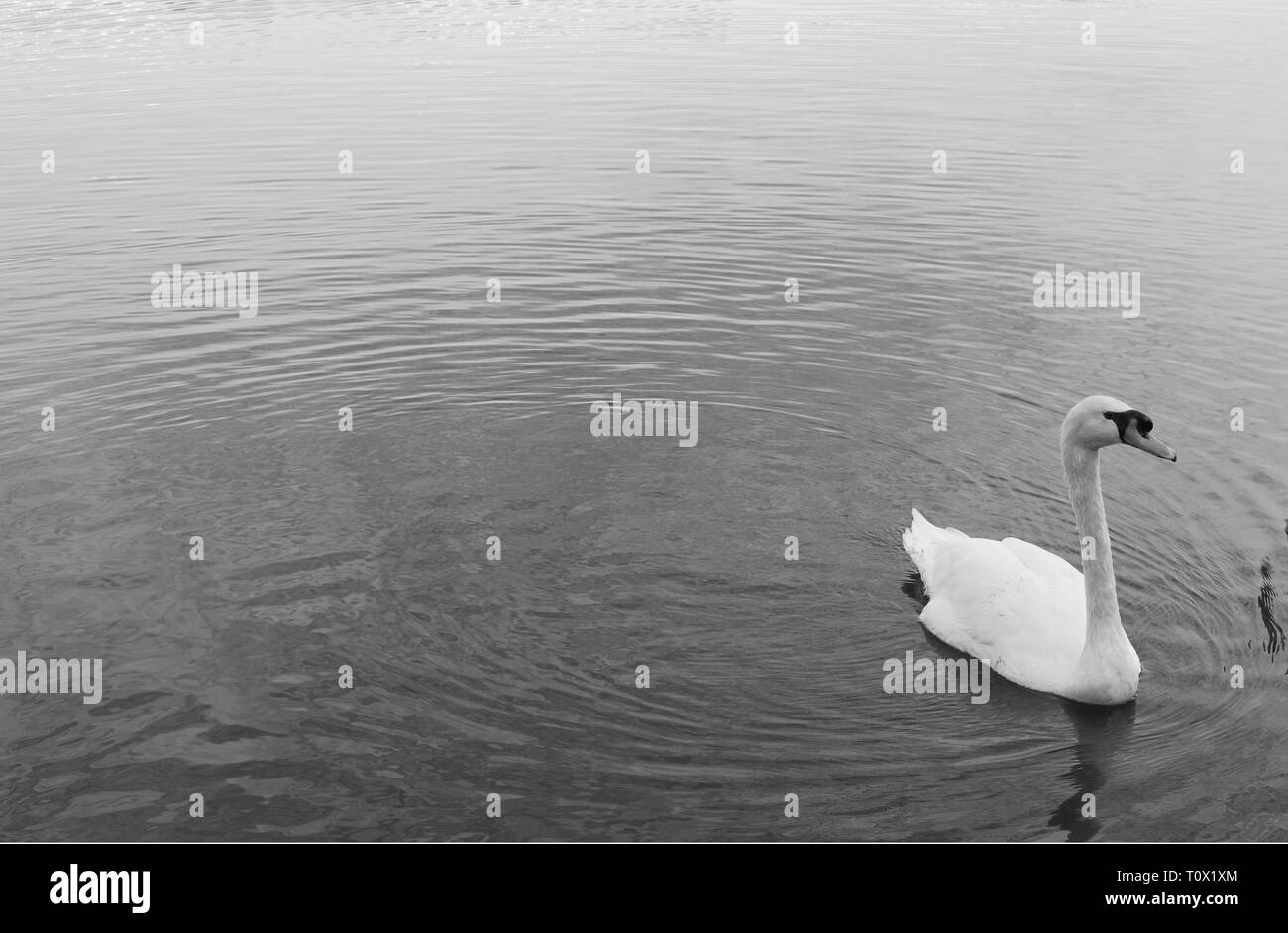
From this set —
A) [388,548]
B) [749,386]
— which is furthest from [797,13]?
[388,548]

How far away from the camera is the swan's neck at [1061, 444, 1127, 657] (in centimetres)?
1091

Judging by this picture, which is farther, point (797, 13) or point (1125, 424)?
point (797, 13)

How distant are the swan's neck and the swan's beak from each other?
1.63 feet

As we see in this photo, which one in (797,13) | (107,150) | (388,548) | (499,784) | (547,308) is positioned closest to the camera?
(499,784)

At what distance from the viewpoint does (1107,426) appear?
11.1 meters

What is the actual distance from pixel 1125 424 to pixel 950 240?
14.1 m

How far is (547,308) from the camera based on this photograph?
2044 centimetres

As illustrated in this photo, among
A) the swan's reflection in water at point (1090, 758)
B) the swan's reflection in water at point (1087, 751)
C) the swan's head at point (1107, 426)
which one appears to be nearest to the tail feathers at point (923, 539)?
the swan's reflection in water at point (1087, 751)

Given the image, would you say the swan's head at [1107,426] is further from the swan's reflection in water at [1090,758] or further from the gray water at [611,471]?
the swan's reflection in water at [1090,758]

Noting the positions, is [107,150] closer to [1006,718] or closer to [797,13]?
[1006,718]

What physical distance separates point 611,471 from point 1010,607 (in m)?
4.82

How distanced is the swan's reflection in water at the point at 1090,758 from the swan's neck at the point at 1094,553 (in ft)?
1.66

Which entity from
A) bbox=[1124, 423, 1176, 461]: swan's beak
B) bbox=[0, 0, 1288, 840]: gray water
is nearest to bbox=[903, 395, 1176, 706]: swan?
bbox=[1124, 423, 1176, 461]: swan's beak

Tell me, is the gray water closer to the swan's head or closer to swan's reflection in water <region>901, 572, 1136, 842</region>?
swan's reflection in water <region>901, 572, 1136, 842</region>
